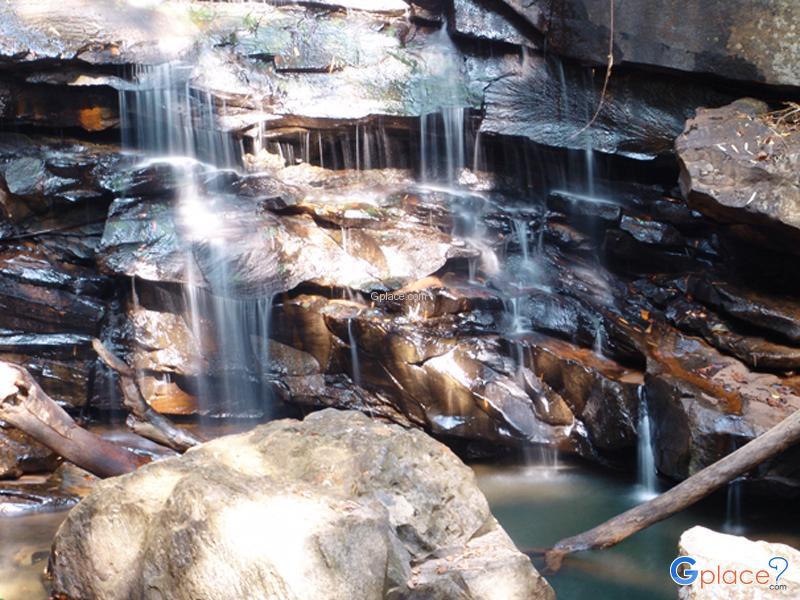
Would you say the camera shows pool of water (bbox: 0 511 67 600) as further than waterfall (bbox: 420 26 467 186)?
No

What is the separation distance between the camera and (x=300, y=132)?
7949 mm

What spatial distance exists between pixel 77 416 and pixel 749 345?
558 centimetres

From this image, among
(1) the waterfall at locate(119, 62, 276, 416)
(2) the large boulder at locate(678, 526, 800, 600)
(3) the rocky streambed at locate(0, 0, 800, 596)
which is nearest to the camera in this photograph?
(2) the large boulder at locate(678, 526, 800, 600)

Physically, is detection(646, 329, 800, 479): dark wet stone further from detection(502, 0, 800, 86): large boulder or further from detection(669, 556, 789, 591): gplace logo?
detection(502, 0, 800, 86): large boulder

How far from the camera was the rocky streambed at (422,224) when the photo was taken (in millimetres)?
6055

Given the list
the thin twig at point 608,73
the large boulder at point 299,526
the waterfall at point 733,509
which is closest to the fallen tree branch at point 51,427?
the large boulder at point 299,526

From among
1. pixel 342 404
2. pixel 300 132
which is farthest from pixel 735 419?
pixel 300 132

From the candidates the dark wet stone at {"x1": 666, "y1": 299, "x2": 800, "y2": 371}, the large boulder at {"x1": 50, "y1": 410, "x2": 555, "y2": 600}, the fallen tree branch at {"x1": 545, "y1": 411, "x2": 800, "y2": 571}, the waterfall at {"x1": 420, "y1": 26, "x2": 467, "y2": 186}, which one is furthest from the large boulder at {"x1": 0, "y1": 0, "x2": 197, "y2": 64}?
the fallen tree branch at {"x1": 545, "y1": 411, "x2": 800, "y2": 571}

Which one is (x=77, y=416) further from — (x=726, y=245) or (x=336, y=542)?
(x=726, y=245)

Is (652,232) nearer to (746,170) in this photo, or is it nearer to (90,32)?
(746,170)

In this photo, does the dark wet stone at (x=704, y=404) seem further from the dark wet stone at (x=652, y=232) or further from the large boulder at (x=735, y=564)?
the large boulder at (x=735, y=564)

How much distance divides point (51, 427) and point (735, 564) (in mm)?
4007

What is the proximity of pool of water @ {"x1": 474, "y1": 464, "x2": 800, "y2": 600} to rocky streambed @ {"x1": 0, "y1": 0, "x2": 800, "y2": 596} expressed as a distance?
20 cm

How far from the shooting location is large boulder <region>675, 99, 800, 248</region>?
18.4 feet
